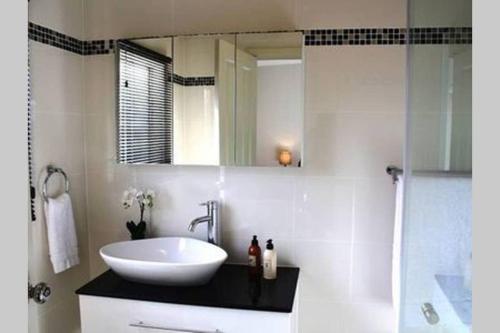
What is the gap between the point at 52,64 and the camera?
76.2 inches

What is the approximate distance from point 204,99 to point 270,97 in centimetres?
33

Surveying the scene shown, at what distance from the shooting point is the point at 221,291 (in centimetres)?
171

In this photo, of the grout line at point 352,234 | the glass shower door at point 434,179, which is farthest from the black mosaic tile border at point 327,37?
the grout line at point 352,234

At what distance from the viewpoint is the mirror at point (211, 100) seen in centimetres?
192

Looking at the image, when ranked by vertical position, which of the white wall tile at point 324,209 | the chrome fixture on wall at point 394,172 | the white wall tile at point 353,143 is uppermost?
the white wall tile at point 353,143

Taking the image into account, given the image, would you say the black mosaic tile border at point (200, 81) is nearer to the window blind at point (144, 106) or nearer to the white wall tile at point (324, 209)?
the window blind at point (144, 106)

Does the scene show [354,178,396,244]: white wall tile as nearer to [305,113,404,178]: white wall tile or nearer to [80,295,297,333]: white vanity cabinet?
[305,113,404,178]: white wall tile

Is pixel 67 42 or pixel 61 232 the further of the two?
pixel 67 42

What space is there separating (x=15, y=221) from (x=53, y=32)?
6.31 ft

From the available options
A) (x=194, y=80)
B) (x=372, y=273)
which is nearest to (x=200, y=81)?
(x=194, y=80)

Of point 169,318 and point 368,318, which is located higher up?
point 169,318

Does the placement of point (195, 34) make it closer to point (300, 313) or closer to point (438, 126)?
point (438, 126)

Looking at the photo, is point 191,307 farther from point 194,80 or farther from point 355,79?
point 355,79

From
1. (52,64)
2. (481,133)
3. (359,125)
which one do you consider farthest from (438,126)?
(52,64)
